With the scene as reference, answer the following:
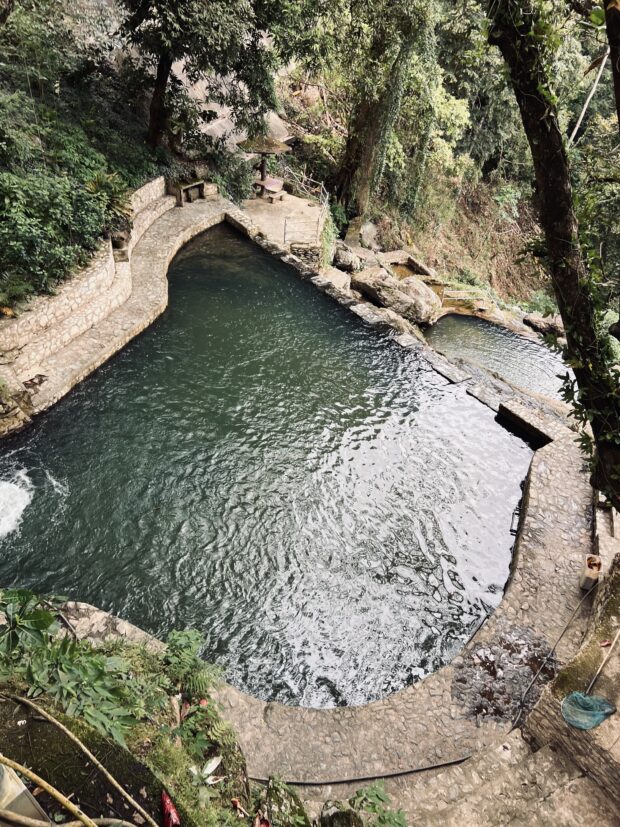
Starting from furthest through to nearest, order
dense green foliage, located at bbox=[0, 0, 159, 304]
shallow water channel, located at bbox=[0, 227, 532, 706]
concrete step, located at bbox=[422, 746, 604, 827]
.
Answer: dense green foliage, located at bbox=[0, 0, 159, 304]
shallow water channel, located at bbox=[0, 227, 532, 706]
concrete step, located at bbox=[422, 746, 604, 827]

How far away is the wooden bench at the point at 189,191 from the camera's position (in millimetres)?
15664

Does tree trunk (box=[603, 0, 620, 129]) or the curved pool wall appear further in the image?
the curved pool wall

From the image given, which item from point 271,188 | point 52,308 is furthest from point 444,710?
point 271,188

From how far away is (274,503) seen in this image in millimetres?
7965

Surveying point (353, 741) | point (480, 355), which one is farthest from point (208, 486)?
point (480, 355)

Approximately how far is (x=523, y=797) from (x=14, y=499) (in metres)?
6.69

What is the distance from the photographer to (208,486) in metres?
8.05

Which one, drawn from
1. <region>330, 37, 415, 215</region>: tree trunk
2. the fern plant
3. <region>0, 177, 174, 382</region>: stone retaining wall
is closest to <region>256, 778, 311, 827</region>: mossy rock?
the fern plant

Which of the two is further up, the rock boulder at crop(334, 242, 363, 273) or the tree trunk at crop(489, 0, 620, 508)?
the tree trunk at crop(489, 0, 620, 508)

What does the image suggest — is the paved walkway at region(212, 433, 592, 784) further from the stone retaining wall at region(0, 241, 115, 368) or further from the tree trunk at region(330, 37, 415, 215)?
the tree trunk at region(330, 37, 415, 215)

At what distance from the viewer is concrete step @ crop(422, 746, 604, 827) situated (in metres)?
4.26

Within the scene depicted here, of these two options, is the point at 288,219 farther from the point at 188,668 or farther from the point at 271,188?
the point at 188,668

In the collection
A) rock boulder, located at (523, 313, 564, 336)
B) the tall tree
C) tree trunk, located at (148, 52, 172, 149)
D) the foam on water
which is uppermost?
the tall tree

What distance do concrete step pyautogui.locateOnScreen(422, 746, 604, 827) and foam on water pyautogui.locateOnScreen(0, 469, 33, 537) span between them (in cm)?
575
